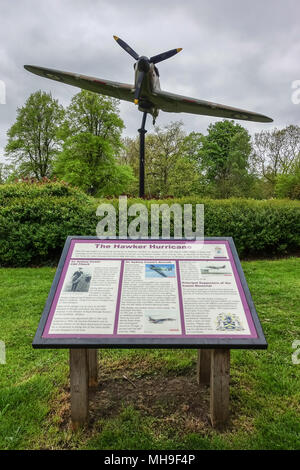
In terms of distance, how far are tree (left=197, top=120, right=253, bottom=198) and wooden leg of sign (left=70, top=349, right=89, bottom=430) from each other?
3396 cm

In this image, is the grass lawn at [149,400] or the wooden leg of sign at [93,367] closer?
the grass lawn at [149,400]

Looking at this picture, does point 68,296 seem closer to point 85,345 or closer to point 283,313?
point 85,345

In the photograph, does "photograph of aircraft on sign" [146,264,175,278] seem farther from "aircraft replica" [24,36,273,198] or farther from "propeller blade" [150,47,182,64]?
→ "propeller blade" [150,47,182,64]

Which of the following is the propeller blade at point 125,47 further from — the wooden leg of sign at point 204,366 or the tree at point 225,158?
the tree at point 225,158

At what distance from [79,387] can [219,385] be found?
1094mm

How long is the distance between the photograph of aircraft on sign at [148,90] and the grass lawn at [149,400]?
11634mm

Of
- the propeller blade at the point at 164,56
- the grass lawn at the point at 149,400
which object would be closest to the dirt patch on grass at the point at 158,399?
the grass lawn at the point at 149,400

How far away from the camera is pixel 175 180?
26906 millimetres

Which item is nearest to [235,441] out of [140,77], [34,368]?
[34,368]

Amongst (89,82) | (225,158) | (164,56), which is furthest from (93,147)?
(225,158)

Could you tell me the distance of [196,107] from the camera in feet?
51.5

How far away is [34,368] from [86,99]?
2901 cm

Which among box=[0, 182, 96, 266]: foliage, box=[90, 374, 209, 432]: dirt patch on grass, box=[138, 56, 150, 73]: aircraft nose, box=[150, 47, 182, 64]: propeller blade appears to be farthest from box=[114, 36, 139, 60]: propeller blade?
box=[90, 374, 209, 432]: dirt patch on grass

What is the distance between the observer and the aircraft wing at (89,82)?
50.4 feet
